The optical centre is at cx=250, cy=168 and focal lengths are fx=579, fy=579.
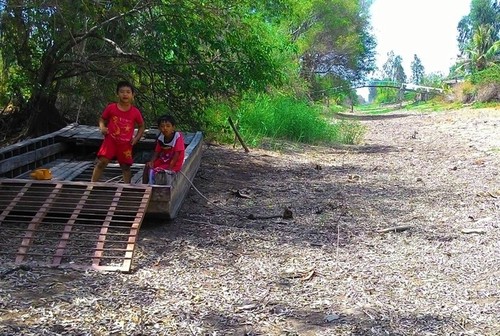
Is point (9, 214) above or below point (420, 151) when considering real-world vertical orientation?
above

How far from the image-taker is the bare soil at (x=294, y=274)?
3.58m

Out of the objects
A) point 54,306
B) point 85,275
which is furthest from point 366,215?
point 54,306

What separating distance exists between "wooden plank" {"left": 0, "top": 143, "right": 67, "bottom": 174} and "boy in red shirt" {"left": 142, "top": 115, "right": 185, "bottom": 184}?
5.58 ft

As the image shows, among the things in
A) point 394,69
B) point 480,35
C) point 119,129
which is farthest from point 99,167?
point 394,69

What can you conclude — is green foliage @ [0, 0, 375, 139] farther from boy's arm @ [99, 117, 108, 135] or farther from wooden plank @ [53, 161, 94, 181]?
boy's arm @ [99, 117, 108, 135]

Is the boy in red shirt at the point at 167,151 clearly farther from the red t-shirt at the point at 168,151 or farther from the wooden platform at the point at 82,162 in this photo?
the wooden platform at the point at 82,162

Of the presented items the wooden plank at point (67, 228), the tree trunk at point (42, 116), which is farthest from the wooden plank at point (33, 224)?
the tree trunk at point (42, 116)

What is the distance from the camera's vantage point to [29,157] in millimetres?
7410

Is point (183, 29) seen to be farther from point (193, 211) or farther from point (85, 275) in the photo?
point (85, 275)

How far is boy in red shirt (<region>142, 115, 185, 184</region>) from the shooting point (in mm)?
6145

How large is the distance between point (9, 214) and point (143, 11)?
5.04m

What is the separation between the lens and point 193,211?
6684 mm

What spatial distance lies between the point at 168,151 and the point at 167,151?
0.01m

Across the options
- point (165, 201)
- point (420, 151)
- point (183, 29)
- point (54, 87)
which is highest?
point (183, 29)
